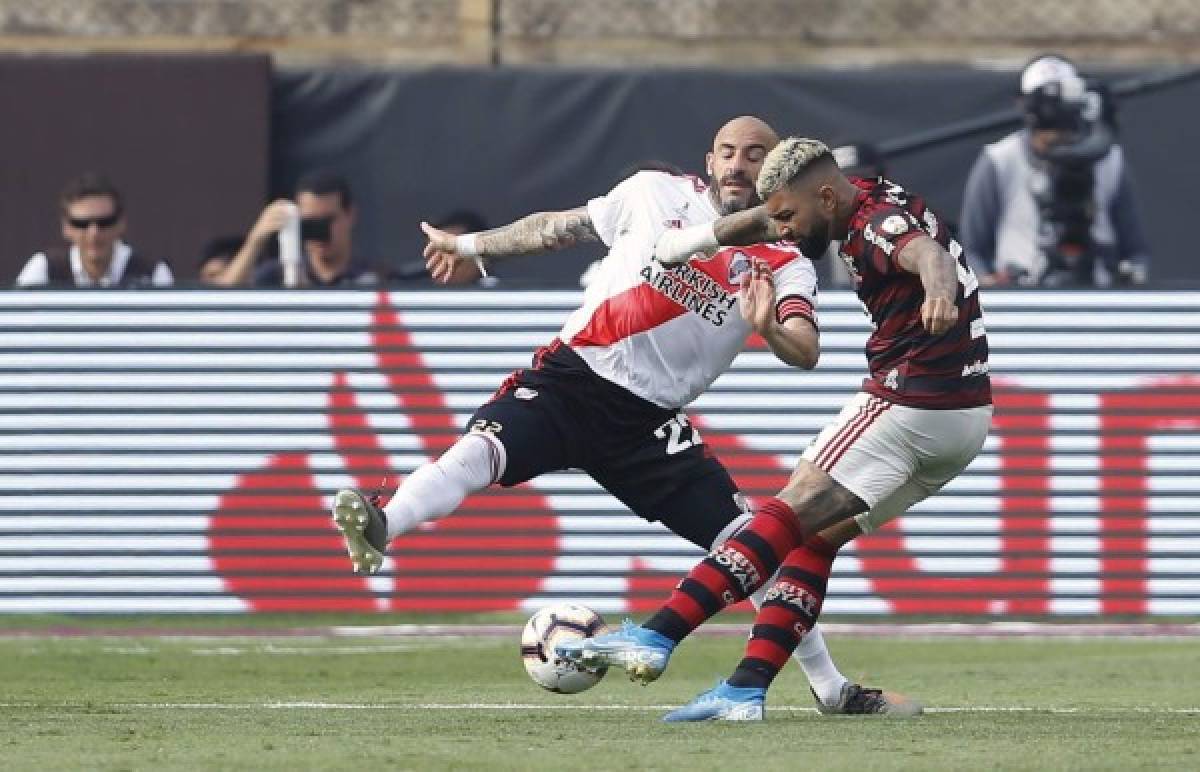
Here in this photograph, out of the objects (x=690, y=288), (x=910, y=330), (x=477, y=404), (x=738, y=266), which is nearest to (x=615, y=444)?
(x=690, y=288)

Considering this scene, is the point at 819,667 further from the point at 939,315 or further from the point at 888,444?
the point at 939,315

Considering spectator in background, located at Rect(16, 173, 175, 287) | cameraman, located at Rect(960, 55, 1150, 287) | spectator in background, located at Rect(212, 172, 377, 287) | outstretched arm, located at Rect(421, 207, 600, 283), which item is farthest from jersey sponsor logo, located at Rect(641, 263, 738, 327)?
spectator in background, located at Rect(16, 173, 175, 287)

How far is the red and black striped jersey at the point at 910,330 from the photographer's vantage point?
29.3 feet

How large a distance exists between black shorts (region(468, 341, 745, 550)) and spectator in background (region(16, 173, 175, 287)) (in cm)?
564

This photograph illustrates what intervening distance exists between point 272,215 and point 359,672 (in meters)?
3.95

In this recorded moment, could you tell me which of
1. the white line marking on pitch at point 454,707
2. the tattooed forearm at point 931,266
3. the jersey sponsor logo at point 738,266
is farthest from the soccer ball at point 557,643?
the tattooed forearm at point 931,266

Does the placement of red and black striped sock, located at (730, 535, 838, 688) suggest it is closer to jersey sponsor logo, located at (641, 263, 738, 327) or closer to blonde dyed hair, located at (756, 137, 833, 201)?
jersey sponsor logo, located at (641, 263, 738, 327)

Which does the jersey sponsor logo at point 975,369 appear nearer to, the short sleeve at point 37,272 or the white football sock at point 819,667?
the white football sock at point 819,667

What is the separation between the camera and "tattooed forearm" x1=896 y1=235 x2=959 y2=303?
8445 millimetres

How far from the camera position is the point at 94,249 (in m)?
15.2

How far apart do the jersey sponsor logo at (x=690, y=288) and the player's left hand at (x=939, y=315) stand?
5.11 ft

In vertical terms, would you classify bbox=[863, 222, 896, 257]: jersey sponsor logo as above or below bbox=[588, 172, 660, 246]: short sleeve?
above

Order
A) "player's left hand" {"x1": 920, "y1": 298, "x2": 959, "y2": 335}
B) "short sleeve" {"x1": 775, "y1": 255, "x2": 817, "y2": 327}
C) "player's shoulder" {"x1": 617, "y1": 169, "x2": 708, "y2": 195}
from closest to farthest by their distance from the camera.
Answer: "player's left hand" {"x1": 920, "y1": 298, "x2": 959, "y2": 335} < "short sleeve" {"x1": 775, "y1": 255, "x2": 817, "y2": 327} < "player's shoulder" {"x1": 617, "y1": 169, "x2": 708, "y2": 195}

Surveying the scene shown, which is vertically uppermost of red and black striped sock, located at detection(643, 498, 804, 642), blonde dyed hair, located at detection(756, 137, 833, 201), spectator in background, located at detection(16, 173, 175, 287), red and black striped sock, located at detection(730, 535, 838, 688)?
blonde dyed hair, located at detection(756, 137, 833, 201)
